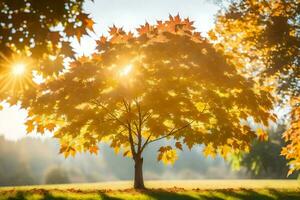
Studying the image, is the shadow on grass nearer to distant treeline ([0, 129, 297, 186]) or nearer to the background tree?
the background tree

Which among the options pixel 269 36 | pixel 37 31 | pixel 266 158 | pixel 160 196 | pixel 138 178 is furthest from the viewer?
pixel 266 158

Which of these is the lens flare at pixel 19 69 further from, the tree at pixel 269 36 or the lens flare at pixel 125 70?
the tree at pixel 269 36

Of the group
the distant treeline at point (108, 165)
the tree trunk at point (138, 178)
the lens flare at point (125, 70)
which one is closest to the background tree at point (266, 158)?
the distant treeline at point (108, 165)

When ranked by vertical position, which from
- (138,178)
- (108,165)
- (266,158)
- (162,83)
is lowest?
(138,178)

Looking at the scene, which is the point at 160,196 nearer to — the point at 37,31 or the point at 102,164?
the point at 37,31

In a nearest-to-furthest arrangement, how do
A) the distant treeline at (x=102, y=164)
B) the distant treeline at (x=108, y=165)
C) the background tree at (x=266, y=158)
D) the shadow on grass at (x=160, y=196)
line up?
the shadow on grass at (x=160, y=196) → the background tree at (x=266, y=158) → the distant treeline at (x=108, y=165) → the distant treeline at (x=102, y=164)

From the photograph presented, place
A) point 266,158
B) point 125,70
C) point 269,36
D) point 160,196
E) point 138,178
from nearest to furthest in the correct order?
1. point 125,70
2. point 160,196
3. point 138,178
4. point 269,36
5. point 266,158

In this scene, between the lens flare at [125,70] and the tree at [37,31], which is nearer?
the tree at [37,31]

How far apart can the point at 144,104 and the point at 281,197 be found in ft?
19.8

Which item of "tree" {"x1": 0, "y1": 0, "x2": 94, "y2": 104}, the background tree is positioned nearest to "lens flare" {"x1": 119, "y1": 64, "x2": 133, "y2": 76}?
"tree" {"x1": 0, "y1": 0, "x2": 94, "y2": 104}

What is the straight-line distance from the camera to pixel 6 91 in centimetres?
1103

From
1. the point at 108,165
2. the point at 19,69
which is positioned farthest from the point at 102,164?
the point at 19,69

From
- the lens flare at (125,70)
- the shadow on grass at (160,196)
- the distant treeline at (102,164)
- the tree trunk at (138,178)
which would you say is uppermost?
the distant treeline at (102,164)

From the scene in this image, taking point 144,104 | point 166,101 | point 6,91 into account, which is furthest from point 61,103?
point 166,101
